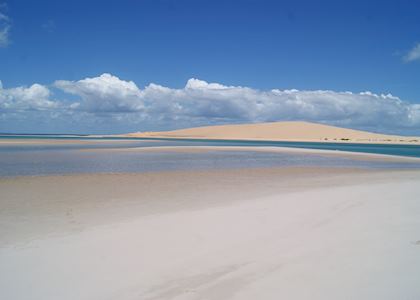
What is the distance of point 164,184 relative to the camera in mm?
16172

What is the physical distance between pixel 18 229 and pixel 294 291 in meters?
6.55

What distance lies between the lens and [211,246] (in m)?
6.87

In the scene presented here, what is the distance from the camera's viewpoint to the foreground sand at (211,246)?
5.03 meters

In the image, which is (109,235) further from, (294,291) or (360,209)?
(360,209)

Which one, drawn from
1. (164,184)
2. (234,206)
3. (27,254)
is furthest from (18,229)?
(164,184)

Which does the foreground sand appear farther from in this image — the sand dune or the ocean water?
the sand dune

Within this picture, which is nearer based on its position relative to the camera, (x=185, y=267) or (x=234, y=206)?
(x=185, y=267)

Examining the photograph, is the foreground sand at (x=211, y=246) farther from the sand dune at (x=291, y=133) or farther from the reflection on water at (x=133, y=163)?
the sand dune at (x=291, y=133)

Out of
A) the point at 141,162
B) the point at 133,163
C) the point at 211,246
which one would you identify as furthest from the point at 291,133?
the point at 211,246

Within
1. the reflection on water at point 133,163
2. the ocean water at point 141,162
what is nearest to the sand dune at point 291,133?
the ocean water at point 141,162

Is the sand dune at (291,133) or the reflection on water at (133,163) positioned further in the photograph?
the sand dune at (291,133)

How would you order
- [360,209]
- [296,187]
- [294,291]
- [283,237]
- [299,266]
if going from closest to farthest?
[294,291]
[299,266]
[283,237]
[360,209]
[296,187]

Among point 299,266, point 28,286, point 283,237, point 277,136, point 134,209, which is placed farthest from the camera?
point 277,136

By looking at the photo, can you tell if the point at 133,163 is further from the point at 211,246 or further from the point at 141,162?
the point at 211,246
